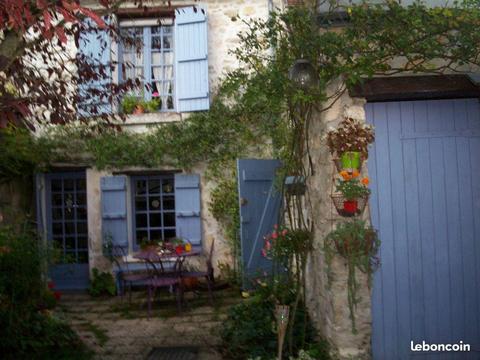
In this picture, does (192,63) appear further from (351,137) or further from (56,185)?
(351,137)

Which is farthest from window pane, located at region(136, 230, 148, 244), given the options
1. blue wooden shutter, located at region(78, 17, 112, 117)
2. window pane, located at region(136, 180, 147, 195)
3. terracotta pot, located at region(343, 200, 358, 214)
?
terracotta pot, located at region(343, 200, 358, 214)

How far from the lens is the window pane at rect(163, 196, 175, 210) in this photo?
9.05 meters

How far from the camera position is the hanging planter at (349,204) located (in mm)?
3900

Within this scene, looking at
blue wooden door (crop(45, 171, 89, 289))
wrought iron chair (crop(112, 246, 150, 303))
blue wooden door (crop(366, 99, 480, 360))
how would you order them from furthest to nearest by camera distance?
A: 1. blue wooden door (crop(45, 171, 89, 289))
2. wrought iron chair (crop(112, 246, 150, 303))
3. blue wooden door (crop(366, 99, 480, 360))

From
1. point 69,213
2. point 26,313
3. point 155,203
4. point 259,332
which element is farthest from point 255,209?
point 69,213

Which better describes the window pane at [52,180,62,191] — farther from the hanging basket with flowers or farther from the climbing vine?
the hanging basket with flowers

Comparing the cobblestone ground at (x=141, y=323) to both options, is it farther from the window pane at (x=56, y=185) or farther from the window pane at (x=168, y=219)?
the window pane at (x=56, y=185)

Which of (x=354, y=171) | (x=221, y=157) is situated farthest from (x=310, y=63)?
(x=221, y=157)

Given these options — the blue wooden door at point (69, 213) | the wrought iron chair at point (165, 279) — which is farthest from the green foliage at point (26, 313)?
the blue wooden door at point (69, 213)

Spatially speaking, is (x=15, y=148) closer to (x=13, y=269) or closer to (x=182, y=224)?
(x=182, y=224)

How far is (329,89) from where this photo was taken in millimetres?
4184

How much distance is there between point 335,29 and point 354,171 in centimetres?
116

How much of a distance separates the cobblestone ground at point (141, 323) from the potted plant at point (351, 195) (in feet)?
6.42

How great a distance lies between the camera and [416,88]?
4.05m
